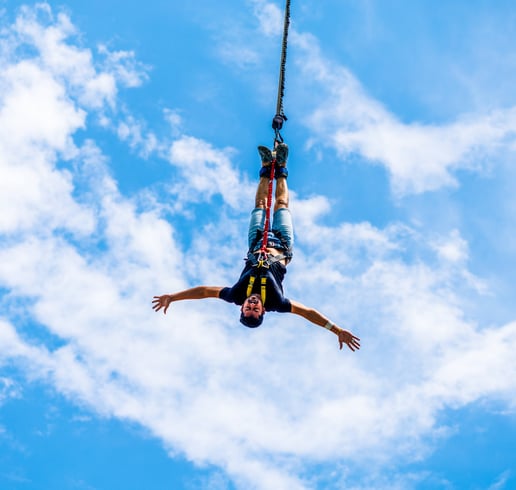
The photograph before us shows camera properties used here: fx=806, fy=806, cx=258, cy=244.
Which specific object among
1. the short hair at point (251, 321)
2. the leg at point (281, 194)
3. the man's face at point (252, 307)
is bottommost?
the short hair at point (251, 321)

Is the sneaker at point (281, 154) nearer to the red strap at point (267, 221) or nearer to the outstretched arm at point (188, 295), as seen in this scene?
the red strap at point (267, 221)

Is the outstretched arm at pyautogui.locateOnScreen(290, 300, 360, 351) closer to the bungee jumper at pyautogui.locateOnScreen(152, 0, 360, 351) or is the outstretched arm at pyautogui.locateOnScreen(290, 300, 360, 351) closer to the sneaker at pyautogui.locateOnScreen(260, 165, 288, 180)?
the bungee jumper at pyautogui.locateOnScreen(152, 0, 360, 351)

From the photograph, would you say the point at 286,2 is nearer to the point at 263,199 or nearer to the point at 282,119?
the point at 282,119

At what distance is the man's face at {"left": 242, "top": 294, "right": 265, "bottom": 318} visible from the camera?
540 inches

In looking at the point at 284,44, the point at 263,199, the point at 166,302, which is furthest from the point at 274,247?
the point at 284,44

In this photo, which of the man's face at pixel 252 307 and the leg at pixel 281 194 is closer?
the man's face at pixel 252 307

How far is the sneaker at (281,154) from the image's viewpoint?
15.6 meters

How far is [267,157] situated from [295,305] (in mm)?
3164

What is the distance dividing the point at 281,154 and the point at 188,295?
3.30 m

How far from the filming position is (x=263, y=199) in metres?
15.6

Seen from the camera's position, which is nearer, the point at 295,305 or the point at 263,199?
the point at 295,305

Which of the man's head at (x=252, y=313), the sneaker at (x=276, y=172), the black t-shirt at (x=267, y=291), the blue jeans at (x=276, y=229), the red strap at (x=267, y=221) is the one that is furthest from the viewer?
the sneaker at (x=276, y=172)

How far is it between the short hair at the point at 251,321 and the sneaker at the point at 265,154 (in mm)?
3532

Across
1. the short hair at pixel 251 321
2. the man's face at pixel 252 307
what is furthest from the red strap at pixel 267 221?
the short hair at pixel 251 321
